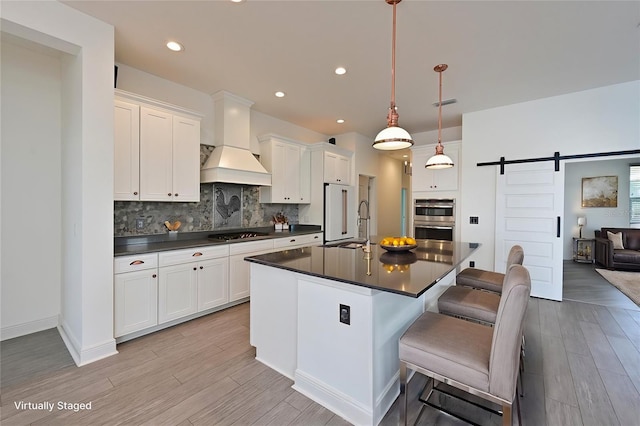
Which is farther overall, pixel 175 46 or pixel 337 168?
pixel 337 168

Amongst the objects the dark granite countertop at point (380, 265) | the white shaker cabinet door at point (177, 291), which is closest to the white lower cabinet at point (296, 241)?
the white shaker cabinet door at point (177, 291)

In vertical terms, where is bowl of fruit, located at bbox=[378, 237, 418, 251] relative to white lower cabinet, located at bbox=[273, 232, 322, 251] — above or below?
above

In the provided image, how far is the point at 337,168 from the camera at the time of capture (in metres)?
5.31

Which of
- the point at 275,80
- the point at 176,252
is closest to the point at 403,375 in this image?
the point at 176,252

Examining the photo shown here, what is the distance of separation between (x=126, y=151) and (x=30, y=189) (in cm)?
103

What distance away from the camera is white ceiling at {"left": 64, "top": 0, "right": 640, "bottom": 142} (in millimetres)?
2221

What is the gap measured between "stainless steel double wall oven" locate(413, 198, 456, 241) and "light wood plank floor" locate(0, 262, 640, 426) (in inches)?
87.0

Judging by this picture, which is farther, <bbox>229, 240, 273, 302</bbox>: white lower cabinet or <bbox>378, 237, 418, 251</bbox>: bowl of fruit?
<bbox>229, 240, 273, 302</bbox>: white lower cabinet

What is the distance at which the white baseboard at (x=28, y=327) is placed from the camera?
2650 mm

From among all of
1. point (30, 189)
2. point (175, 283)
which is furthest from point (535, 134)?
point (30, 189)

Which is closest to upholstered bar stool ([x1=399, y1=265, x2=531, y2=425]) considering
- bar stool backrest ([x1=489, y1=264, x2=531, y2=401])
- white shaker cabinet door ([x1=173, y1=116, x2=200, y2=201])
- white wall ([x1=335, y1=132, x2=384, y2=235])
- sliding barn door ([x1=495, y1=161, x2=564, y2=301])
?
bar stool backrest ([x1=489, y1=264, x2=531, y2=401])

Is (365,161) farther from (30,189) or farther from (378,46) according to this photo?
(30,189)

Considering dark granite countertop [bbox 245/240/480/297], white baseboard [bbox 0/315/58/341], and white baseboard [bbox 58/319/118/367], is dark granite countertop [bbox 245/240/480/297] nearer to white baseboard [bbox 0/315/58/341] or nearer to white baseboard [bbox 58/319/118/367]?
white baseboard [bbox 58/319/118/367]

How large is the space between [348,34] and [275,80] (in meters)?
1.26
